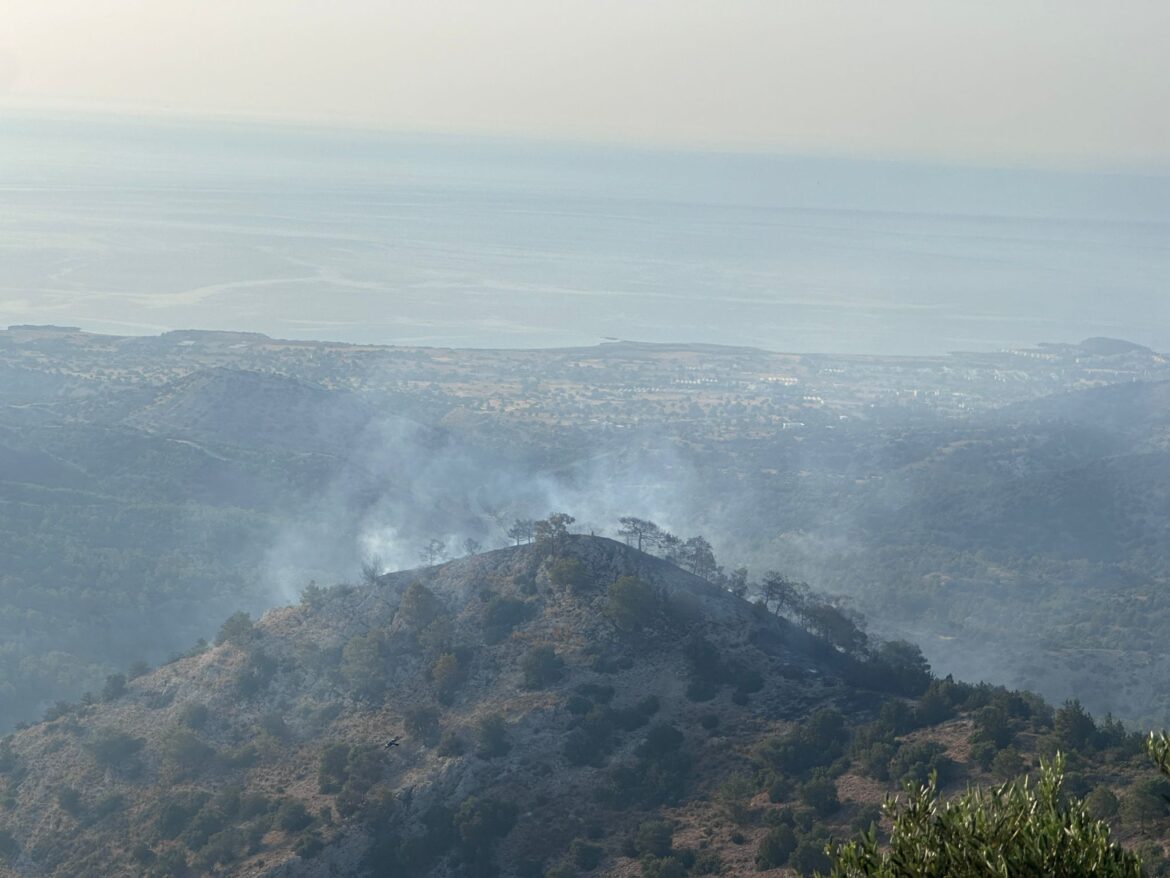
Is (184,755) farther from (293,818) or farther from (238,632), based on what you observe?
(238,632)

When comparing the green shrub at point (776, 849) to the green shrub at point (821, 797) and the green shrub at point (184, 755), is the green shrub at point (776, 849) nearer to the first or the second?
the green shrub at point (821, 797)

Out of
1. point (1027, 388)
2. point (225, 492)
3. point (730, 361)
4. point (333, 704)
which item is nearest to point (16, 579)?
point (225, 492)

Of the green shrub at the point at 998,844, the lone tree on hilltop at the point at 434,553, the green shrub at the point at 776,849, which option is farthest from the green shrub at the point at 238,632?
the green shrub at the point at 998,844

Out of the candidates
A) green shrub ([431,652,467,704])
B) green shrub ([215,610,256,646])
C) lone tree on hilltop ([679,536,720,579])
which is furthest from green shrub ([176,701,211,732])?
lone tree on hilltop ([679,536,720,579])

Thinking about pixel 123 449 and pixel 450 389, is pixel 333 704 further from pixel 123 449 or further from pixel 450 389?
pixel 450 389

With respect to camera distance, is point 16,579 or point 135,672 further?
point 16,579

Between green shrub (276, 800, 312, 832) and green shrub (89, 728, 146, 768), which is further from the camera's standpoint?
green shrub (89, 728, 146, 768)

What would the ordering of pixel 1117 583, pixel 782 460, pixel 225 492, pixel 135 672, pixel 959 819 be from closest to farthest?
1. pixel 959 819
2. pixel 135 672
3. pixel 1117 583
4. pixel 225 492
5. pixel 782 460

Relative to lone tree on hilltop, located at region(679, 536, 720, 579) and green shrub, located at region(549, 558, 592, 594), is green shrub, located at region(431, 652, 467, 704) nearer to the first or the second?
green shrub, located at region(549, 558, 592, 594)

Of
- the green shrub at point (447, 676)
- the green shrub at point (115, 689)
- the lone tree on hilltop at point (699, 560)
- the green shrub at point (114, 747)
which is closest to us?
the green shrub at point (114, 747)

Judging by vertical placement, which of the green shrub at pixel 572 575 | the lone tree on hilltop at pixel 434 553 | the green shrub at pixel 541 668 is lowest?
the lone tree on hilltop at pixel 434 553

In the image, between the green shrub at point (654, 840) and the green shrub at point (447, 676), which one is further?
the green shrub at point (447, 676)
